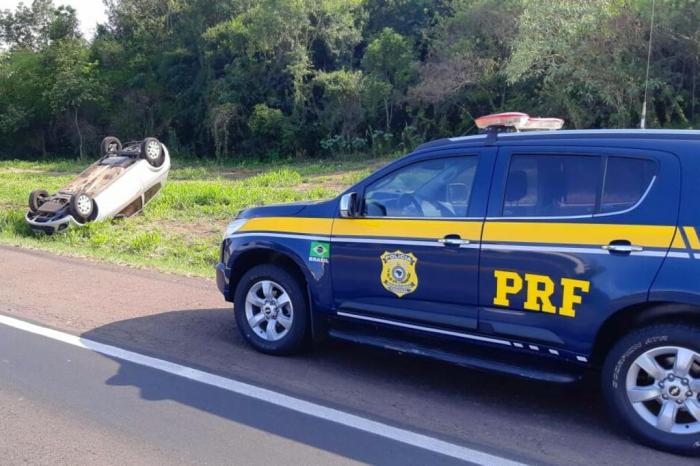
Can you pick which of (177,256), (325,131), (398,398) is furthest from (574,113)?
(398,398)

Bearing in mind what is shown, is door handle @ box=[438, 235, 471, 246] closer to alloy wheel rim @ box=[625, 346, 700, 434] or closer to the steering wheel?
the steering wheel

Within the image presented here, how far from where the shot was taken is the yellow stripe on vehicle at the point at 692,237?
4.22m

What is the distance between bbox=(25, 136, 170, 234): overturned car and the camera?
14266 mm

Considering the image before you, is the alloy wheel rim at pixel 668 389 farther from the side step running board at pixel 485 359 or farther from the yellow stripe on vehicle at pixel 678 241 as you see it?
the yellow stripe on vehicle at pixel 678 241

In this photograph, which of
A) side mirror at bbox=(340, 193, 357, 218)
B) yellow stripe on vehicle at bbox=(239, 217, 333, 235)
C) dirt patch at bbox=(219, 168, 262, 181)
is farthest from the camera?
dirt patch at bbox=(219, 168, 262, 181)

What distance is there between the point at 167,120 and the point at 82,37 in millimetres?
9795

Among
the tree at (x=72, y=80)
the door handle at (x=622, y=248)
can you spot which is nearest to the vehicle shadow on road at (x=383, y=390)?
the door handle at (x=622, y=248)

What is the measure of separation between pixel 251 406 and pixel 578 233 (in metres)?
2.54

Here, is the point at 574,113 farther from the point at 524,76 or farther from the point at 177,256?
the point at 177,256

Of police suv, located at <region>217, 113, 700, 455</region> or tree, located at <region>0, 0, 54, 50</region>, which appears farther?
tree, located at <region>0, 0, 54, 50</region>

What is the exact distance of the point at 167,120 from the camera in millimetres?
42406

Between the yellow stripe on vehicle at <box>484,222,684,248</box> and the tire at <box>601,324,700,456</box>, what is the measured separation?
1.79 ft

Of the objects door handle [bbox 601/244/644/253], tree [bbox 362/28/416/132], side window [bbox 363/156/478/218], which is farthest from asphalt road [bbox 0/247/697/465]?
tree [bbox 362/28/416/132]

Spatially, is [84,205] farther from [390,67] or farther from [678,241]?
[390,67]
